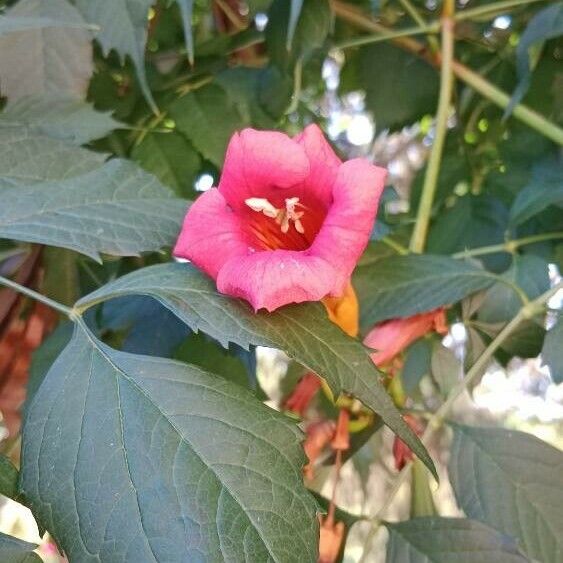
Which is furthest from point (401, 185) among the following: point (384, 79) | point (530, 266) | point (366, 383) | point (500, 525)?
point (366, 383)

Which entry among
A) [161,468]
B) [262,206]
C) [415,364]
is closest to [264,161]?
[262,206]

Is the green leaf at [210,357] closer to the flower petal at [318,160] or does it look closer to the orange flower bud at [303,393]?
the orange flower bud at [303,393]

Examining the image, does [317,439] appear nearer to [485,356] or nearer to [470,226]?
[485,356]

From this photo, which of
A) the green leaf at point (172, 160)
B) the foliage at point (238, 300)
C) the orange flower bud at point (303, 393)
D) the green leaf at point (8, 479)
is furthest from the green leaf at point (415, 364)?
the green leaf at point (8, 479)

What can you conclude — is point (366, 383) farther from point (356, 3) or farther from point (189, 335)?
point (356, 3)

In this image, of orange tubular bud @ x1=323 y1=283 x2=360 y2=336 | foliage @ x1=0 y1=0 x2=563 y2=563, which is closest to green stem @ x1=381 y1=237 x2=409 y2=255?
foliage @ x1=0 y1=0 x2=563 y2=563

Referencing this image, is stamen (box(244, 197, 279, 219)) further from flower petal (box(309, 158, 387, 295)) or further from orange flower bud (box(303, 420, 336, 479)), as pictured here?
orange flower bud (box(303, 420, 336, 479))
